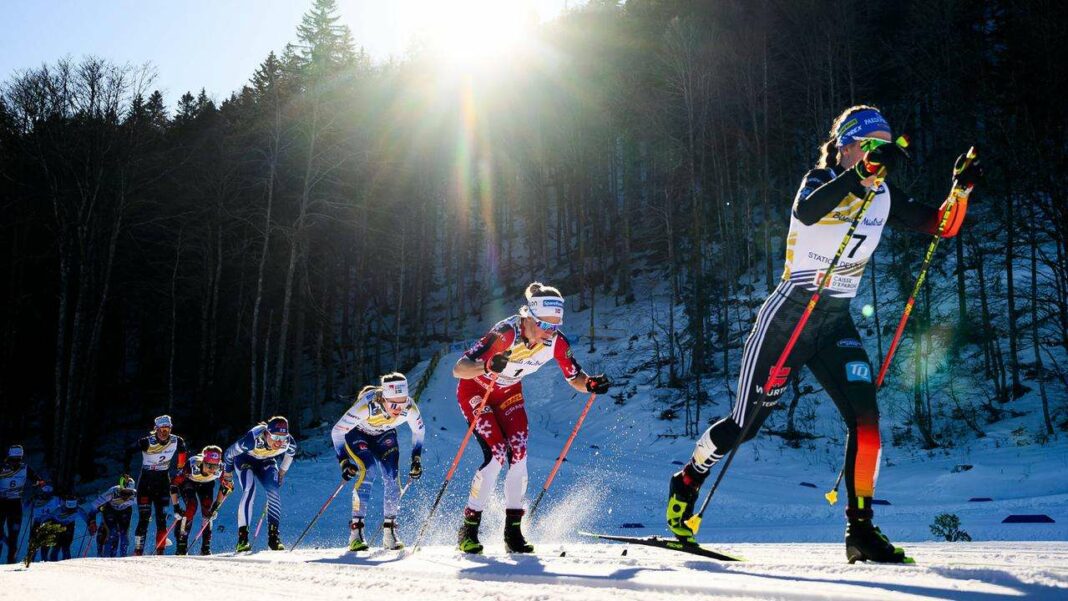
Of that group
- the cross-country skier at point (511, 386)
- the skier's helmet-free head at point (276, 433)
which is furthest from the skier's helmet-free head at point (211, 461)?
the cross-country skier at point (511, 386)

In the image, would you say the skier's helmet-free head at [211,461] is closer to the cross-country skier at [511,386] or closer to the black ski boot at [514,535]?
the cross-country skier at [511,386]

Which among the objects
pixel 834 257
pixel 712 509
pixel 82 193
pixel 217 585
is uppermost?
pixel 82 193

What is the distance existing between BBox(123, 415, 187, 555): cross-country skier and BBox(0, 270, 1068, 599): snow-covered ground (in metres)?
1.48

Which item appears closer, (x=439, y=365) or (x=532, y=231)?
(x=439, y=365)

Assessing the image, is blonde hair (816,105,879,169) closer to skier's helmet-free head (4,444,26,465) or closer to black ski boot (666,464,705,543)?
black ski boot (666,464,705,543)

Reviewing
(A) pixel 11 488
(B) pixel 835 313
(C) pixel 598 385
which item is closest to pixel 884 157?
(B) pixel 835 313

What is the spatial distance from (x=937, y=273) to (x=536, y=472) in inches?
544

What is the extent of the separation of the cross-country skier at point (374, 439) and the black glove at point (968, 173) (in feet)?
20.4

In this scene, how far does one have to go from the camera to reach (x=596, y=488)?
50.7ft

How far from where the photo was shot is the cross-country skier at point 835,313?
394cm

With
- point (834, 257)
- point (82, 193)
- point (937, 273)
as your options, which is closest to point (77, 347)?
point (82, 193)

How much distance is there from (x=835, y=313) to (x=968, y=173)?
3.43 feet

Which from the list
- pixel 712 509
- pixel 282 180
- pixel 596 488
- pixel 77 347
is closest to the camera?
pixel 712 509

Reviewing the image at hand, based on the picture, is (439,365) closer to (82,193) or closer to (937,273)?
(82,193)
